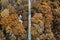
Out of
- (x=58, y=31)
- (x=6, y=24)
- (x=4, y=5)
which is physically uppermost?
(x=4, y=5)

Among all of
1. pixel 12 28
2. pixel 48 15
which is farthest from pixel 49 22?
pixel 12 28

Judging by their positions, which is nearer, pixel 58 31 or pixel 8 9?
pixel 8 9

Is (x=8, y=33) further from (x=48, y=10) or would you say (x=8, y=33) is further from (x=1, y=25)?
(x=48, y=10)

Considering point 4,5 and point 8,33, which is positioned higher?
point 4,5

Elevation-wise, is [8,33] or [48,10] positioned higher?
[48,10]

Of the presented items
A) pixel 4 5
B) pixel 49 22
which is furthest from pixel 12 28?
pixel 49 22

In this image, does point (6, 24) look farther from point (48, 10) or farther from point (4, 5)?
point (48, 10)

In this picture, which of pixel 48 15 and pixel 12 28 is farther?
pixel 48 15
